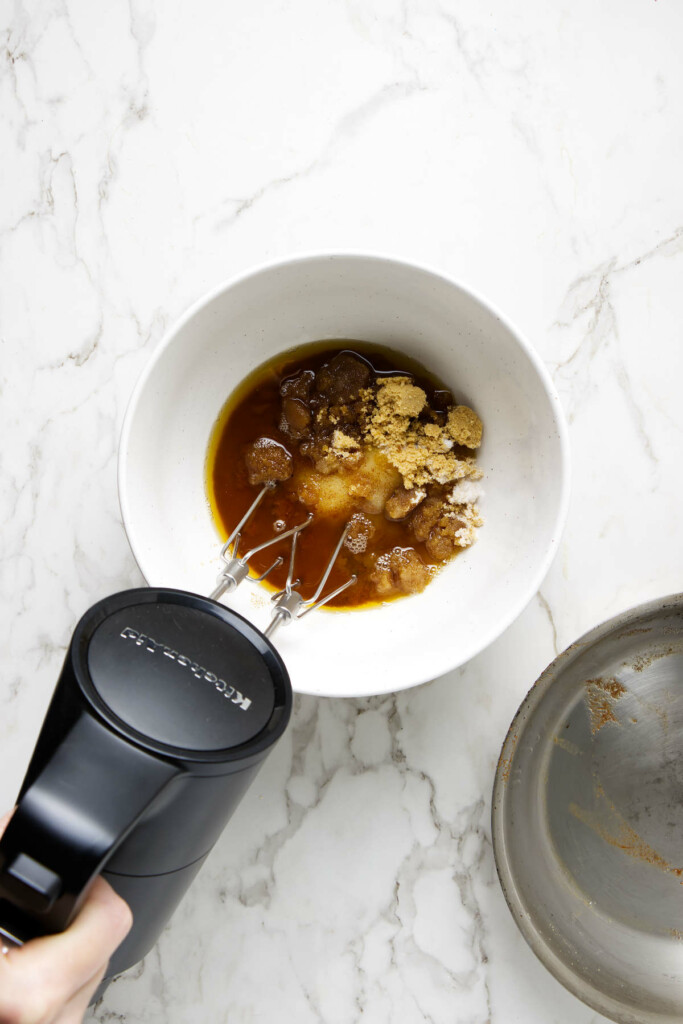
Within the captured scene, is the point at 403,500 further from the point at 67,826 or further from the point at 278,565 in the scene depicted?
the point at 67,826

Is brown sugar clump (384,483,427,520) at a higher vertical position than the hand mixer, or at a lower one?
lower

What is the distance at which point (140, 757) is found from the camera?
521mm

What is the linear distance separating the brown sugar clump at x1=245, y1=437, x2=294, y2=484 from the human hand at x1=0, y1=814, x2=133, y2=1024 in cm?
48

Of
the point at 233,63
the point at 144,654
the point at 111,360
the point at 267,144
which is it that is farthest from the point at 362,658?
the point at 233,63

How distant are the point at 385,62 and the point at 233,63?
7.5 inches

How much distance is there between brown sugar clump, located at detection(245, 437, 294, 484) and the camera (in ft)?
2.96

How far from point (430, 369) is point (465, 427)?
0.09m

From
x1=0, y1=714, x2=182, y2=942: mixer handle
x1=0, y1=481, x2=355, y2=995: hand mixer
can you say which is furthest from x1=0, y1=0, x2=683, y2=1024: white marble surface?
x1=0, y1=714, x2=182, y2=942: mixer handle

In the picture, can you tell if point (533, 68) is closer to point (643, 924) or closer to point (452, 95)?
point (452, 95)

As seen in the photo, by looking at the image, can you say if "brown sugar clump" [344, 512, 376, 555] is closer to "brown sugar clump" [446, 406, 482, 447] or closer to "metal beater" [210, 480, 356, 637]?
"metal beater" [210, 480, 356, 637]

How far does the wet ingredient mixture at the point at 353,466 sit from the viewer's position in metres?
0.89

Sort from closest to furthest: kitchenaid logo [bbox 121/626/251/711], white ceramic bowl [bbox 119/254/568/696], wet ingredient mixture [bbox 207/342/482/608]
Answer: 1. kitchenaid logo [bbox 121/626/251/711]
2. white ceramic bowl [bbox 119/254/568/696]
3. wet ingredient mixture [bbox 207/342/482/608]

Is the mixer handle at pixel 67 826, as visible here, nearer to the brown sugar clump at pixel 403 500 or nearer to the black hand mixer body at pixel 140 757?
the black hand mixer body at pixel 140 757

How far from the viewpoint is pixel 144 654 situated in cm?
59
